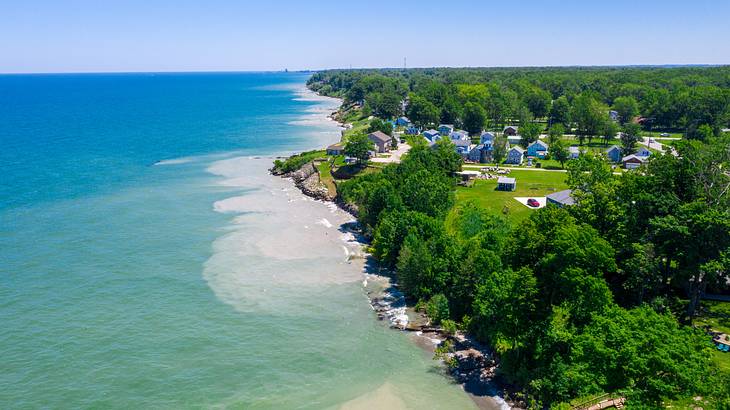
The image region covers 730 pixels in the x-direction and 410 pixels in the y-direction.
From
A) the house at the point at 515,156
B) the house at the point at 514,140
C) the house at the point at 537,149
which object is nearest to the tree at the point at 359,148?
the house at the point at 515,156

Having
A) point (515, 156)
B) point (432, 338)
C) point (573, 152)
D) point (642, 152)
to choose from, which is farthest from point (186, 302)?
point (642, 152)

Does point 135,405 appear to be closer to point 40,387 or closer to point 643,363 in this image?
point 40,387

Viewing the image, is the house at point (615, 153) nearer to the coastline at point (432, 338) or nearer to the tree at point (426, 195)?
the tree at point (426, 195)

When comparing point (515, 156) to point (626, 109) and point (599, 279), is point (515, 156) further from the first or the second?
point (599, 279)

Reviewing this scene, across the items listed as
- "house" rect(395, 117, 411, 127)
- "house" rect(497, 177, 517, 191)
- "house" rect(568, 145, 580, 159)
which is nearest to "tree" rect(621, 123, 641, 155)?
"house" rect(568, 145, 580, 159)

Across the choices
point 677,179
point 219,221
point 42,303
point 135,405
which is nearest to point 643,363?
point 677,179

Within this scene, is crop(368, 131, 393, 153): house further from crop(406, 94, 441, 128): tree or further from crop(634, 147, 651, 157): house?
crop(634, 147, 651, 157): house
